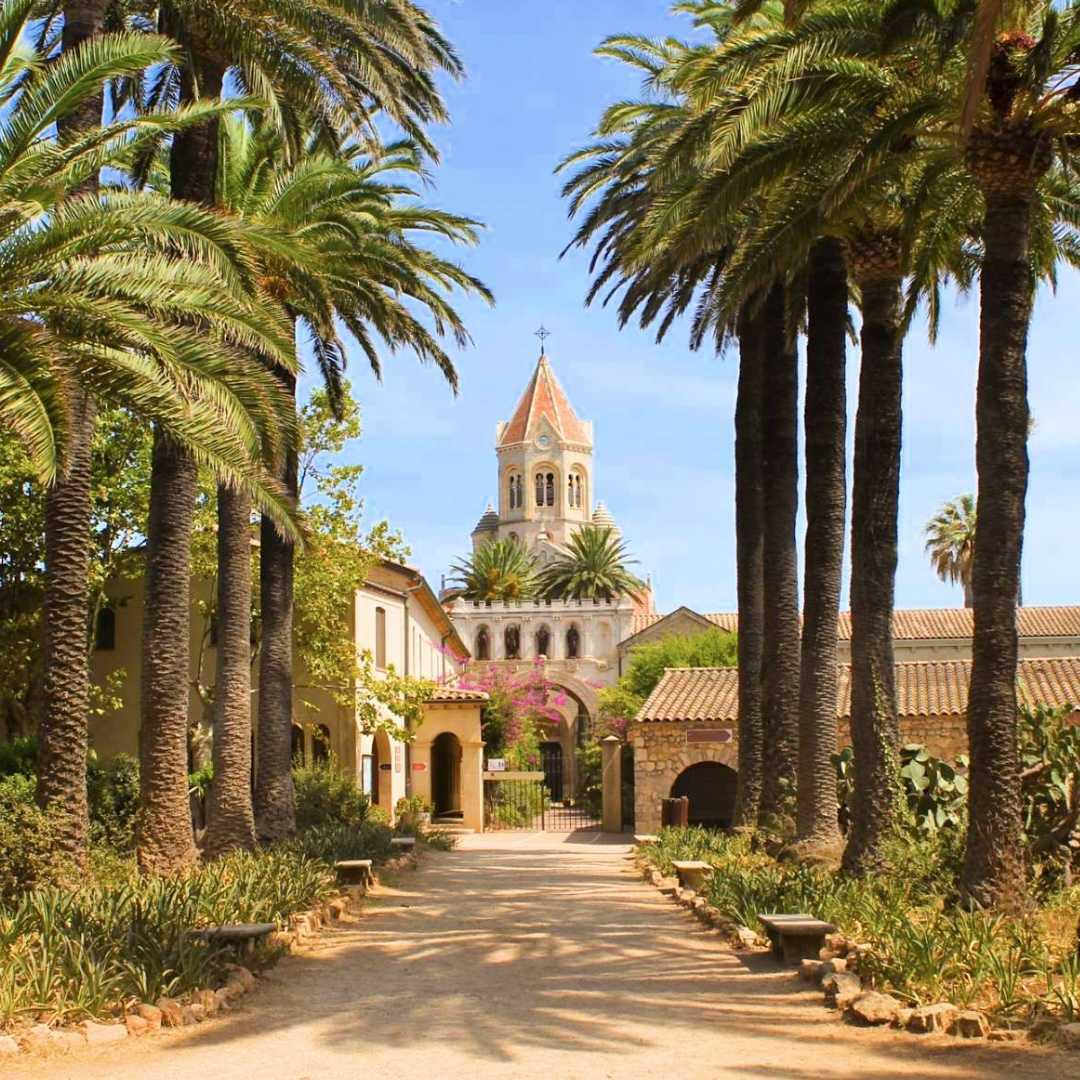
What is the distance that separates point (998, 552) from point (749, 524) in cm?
1107

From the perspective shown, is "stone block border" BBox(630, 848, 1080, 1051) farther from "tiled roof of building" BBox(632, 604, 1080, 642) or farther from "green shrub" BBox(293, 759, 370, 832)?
"tiled roof of building" BBox(632, 604, 1080, 642)

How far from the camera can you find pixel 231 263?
49.3ft

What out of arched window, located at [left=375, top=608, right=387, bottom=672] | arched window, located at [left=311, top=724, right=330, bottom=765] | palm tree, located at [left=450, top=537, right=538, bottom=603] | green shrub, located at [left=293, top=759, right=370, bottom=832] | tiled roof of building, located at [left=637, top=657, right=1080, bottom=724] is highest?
palm tree, located at [left=450, top=537, right=538, bottom=603]

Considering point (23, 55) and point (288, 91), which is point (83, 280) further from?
point (288, 91)

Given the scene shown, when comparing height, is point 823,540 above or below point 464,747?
above

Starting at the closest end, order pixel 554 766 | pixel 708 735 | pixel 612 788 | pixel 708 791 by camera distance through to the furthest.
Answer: pixel 708 735
pixel 708 791
pixel 612 788
pixel 554 766

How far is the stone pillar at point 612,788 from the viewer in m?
39.0

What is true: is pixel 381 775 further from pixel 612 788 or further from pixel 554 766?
pixel 554 766

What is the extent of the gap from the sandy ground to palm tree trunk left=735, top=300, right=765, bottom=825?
8000mm

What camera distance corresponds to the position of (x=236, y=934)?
11711mm

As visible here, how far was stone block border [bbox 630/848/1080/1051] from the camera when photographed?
8.85m

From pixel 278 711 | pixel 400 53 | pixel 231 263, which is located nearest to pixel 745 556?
pixel 278 711

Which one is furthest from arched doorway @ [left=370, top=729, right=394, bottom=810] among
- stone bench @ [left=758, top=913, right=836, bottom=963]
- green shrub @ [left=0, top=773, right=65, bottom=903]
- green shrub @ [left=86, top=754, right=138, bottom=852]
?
stone bench @ [left=758, top=913, right=836, bottom=963]

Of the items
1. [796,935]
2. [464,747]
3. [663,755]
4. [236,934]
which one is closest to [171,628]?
[236,934]
